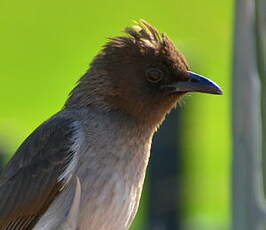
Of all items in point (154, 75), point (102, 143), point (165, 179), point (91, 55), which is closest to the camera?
point (102, 143)

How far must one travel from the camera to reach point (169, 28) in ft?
52.6

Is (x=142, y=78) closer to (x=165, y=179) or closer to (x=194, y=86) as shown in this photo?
(x=194, y=86)

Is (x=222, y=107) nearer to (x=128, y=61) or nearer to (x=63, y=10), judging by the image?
(x=63, y=10)

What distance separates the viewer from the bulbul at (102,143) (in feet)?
20.5

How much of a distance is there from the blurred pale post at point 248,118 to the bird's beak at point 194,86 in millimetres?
491

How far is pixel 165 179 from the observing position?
10.4 m

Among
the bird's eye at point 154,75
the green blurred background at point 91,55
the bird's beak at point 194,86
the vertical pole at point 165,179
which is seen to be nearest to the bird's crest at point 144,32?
the bird's eye at point 154,75

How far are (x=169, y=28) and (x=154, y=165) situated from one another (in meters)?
5.99

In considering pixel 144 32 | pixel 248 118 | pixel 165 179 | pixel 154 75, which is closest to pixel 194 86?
pixel 154 75

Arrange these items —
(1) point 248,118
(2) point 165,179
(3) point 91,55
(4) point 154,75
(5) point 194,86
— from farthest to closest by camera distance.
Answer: (3) point 91,55 → (2) point 165,179 → (4) point 154,75 → (5) point 194,86 → (1) point 248,118

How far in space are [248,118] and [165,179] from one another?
14.7 ft

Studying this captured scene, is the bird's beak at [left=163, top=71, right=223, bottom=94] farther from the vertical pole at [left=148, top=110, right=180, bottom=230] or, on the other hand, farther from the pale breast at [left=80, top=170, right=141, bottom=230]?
the vertical pole at [left=148, top=110, right=180, bottom=230]

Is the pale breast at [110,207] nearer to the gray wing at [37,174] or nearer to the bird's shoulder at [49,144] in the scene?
the gray wing at [37,174]

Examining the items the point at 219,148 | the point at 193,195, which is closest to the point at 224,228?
the point at 193,195
